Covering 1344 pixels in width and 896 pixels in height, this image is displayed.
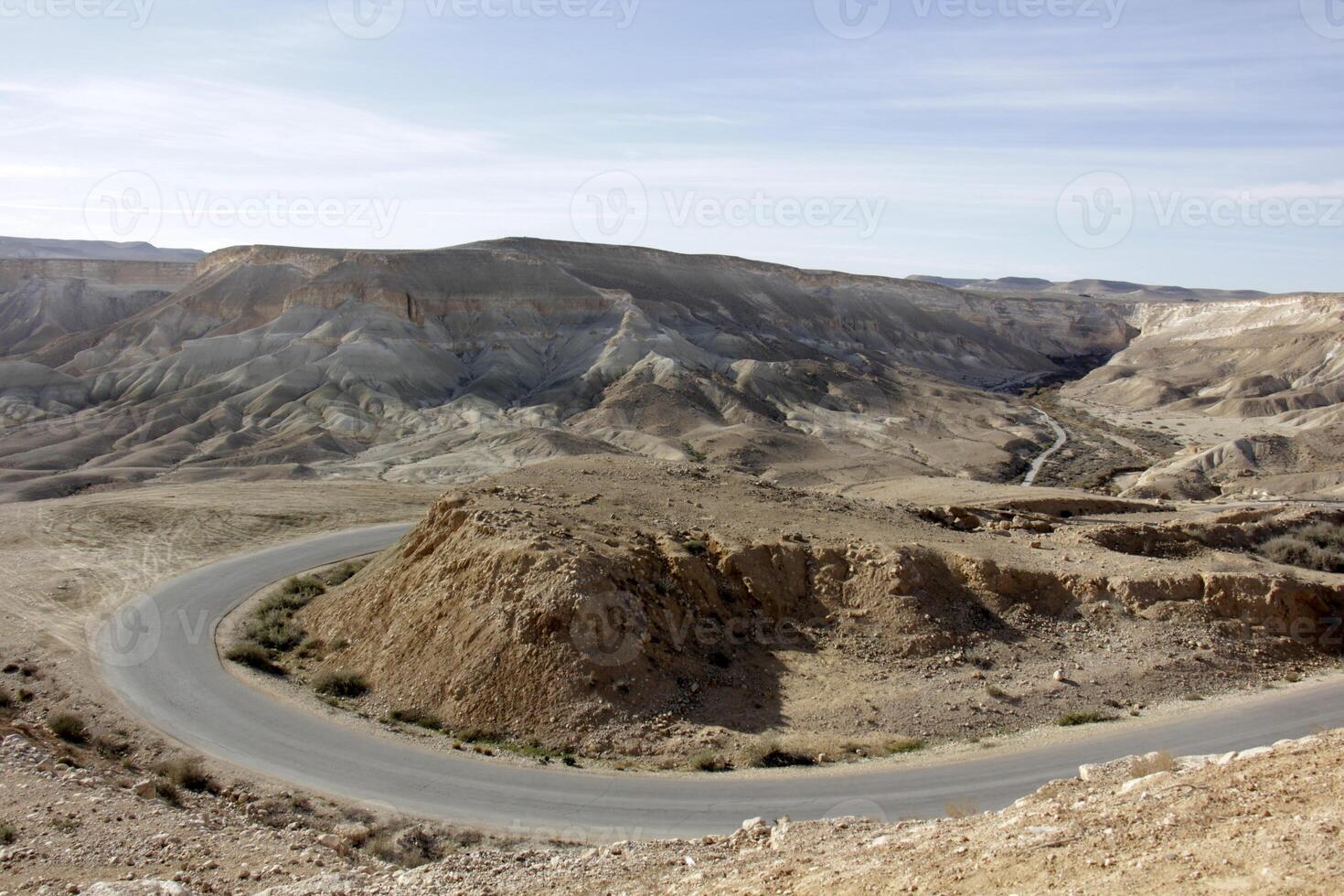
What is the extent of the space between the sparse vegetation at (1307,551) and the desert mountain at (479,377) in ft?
77.2

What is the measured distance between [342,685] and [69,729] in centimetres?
474

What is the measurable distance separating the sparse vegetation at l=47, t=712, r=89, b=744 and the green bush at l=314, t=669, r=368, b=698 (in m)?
4.14

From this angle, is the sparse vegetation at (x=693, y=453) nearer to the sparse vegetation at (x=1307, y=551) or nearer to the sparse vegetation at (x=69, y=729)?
the sparse vegetation at (x=1307, y=551)

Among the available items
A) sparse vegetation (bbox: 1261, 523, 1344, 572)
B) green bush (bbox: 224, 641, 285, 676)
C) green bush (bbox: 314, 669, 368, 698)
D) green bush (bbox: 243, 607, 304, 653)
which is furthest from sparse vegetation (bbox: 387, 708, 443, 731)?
sparse vegetation (bbox: 1261, 523, 1344, 572)

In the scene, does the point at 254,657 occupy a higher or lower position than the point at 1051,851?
lower

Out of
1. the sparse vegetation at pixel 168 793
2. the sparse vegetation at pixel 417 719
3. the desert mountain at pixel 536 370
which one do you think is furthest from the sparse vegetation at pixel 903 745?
the desert mountain at pixel 536 370

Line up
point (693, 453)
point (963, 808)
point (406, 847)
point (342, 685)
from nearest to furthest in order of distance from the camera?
point (406, 847) → point (963, 808) → point (342, 685) → point (693, 453)

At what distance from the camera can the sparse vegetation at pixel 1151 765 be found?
12.2 m

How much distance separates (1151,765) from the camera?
12336mm

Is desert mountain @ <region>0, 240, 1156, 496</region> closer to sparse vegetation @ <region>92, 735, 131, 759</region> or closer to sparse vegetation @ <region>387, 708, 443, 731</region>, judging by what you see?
sparse vegetation @ <region>387, 708, 443, 731</region>

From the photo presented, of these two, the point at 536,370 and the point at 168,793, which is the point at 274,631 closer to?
the point at 168,793

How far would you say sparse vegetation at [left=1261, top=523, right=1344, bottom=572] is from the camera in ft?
95.8

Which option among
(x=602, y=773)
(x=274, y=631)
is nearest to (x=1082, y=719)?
(x=602, y=773)

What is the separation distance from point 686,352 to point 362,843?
2731 inches
